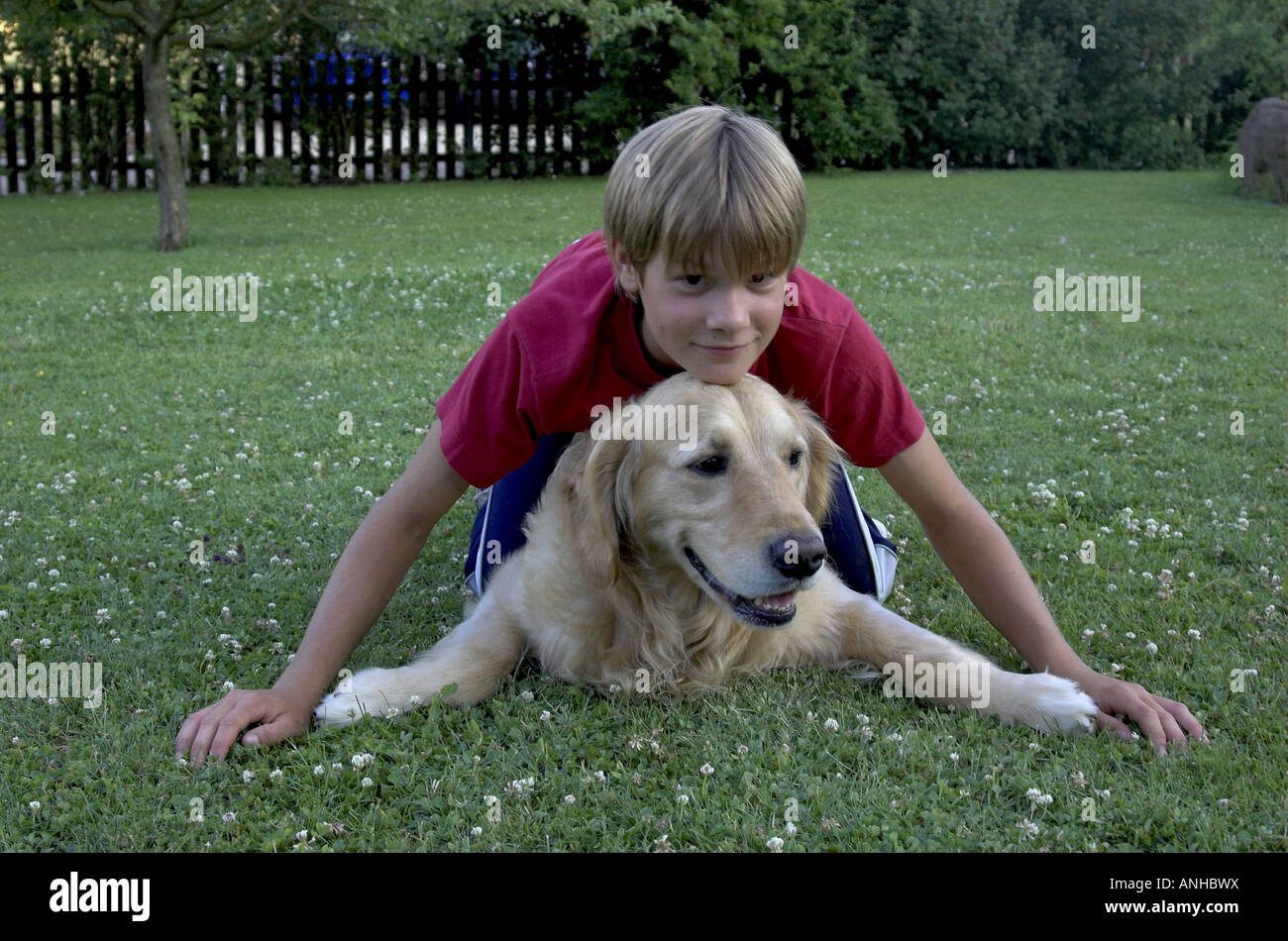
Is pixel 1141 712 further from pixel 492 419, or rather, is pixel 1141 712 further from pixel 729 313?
pixel 492 419

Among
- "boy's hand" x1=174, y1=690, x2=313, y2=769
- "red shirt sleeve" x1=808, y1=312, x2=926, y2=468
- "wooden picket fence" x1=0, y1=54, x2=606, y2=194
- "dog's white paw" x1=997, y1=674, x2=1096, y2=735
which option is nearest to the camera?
"boy's hand" x1=174, y1=690, x2=313, y2=769

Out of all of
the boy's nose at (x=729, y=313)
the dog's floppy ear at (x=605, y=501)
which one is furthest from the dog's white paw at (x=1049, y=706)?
the boy's nose at (x=729, y=313)

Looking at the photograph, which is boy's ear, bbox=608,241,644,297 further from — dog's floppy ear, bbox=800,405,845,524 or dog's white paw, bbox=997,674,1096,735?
dog's white paw, bbox=997,674,1096,735

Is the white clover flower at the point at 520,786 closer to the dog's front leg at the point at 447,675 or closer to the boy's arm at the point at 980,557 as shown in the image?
the dog's front leg at the point at 447,675

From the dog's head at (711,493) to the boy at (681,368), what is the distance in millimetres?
125

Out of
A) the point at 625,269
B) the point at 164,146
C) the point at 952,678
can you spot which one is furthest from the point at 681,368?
the point at 164,146

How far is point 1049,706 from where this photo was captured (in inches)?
125

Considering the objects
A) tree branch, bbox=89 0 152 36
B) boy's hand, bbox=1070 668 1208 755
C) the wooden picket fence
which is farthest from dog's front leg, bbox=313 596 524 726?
the wooden picket fence

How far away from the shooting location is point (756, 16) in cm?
2033

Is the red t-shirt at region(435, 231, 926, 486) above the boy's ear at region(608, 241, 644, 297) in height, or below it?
below

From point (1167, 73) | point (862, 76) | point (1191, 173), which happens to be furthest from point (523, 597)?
point (1167, 73)

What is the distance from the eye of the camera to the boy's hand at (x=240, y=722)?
3.02 meters

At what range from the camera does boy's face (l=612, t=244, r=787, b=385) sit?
2.96 m

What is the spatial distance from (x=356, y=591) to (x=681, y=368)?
1.15 m
